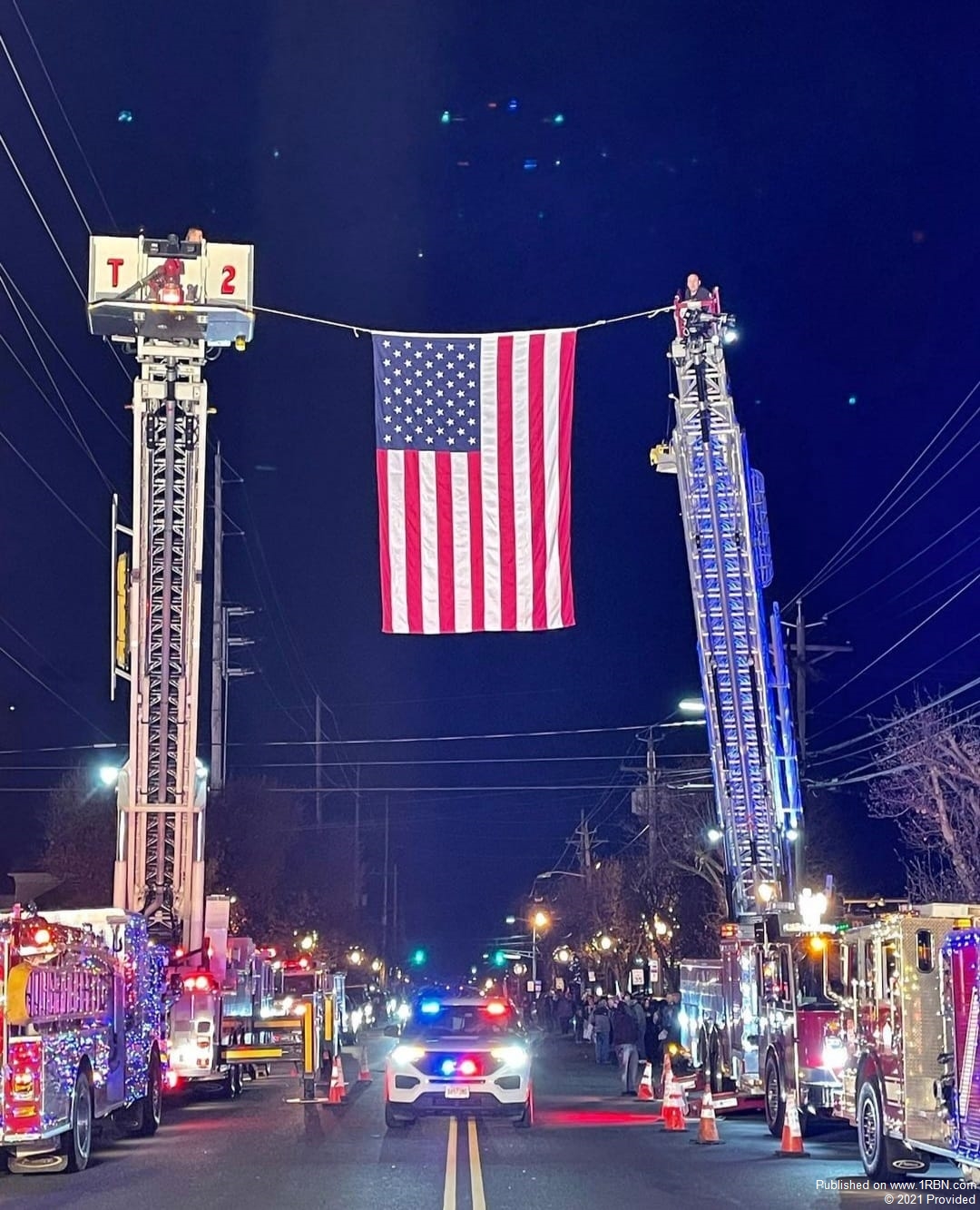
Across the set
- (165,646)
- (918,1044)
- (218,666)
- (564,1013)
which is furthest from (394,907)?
(918,1044)

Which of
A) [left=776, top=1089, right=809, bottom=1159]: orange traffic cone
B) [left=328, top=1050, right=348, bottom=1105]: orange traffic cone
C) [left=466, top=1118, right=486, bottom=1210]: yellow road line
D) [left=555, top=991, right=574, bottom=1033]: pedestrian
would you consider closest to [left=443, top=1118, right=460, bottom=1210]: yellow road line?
[left=466, top=1118, right=486, bottom=1210]: yellow road line

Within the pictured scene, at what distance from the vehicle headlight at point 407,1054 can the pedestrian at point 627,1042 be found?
30.6 ft

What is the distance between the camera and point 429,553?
19.1 m

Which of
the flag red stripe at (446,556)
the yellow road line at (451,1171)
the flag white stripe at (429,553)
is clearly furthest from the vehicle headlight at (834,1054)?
the flag white stripe at (429,553)

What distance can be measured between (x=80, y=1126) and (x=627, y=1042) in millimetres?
14949

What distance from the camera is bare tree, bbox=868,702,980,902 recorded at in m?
32.8

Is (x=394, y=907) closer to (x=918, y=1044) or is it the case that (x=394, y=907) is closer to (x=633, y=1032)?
(x=633, y=1032)

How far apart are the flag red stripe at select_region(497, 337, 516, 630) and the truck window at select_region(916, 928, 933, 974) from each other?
660cm

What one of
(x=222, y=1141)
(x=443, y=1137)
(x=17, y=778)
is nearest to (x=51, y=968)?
(x=222, y=1141)

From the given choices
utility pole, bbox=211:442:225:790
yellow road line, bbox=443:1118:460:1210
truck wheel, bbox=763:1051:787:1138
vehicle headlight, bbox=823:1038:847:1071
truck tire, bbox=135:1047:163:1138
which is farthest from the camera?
utility pole, bbox=211:442:225:790

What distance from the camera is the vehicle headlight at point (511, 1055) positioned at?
19625mm

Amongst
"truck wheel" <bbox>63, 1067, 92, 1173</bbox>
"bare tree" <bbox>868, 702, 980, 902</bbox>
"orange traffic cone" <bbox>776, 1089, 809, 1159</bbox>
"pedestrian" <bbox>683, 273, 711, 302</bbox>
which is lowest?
"orange traffic cone" <bbox>776, 1089, 809, 1159</bbox>

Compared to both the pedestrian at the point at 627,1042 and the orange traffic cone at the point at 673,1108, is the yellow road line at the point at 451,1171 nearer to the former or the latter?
the orange traffic cone at the point at 673,1108

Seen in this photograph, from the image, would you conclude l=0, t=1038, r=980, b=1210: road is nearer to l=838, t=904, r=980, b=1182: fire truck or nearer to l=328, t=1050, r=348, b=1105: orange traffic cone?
l=838, t=904, r=980, b=1182: fire truck
